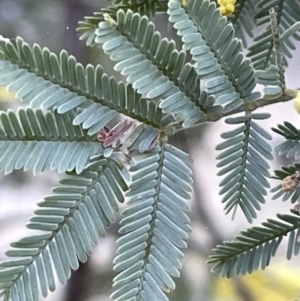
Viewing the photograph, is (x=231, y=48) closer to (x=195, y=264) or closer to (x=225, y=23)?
(x=225, y=23)

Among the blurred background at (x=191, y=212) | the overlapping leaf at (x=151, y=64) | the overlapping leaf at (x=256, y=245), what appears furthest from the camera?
the blurred background at (x=191, y=212)

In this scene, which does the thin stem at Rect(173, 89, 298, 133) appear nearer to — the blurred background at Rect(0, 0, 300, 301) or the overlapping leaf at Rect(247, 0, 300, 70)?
the overlapping leaf at Rect(247, 0, 300, 70)

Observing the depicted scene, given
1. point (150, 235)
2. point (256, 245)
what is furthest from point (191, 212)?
point (150, 235)

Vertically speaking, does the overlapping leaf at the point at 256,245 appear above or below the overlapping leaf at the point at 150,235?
below

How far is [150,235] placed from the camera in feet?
0.72

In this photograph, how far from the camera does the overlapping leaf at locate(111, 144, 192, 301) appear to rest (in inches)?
8.5

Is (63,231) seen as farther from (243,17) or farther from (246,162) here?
(243,17)

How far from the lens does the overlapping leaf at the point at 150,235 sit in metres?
0.22

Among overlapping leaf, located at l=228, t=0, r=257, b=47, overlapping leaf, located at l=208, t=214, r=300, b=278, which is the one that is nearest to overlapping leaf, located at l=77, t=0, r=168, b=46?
overlapping leaf, located at l=228, t=0, r=257, b=47

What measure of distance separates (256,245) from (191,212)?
238 mm

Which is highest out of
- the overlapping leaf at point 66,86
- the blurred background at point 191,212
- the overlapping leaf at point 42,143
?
the overlapping leaf at point 66,86

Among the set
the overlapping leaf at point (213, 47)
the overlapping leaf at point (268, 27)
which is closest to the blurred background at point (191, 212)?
the overlapping leaf at point (268, 27)

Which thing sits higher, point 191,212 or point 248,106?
point 248,106

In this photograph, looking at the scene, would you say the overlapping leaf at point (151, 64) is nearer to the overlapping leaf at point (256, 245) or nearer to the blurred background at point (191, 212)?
the overlapping leaf at point (256, 245)
